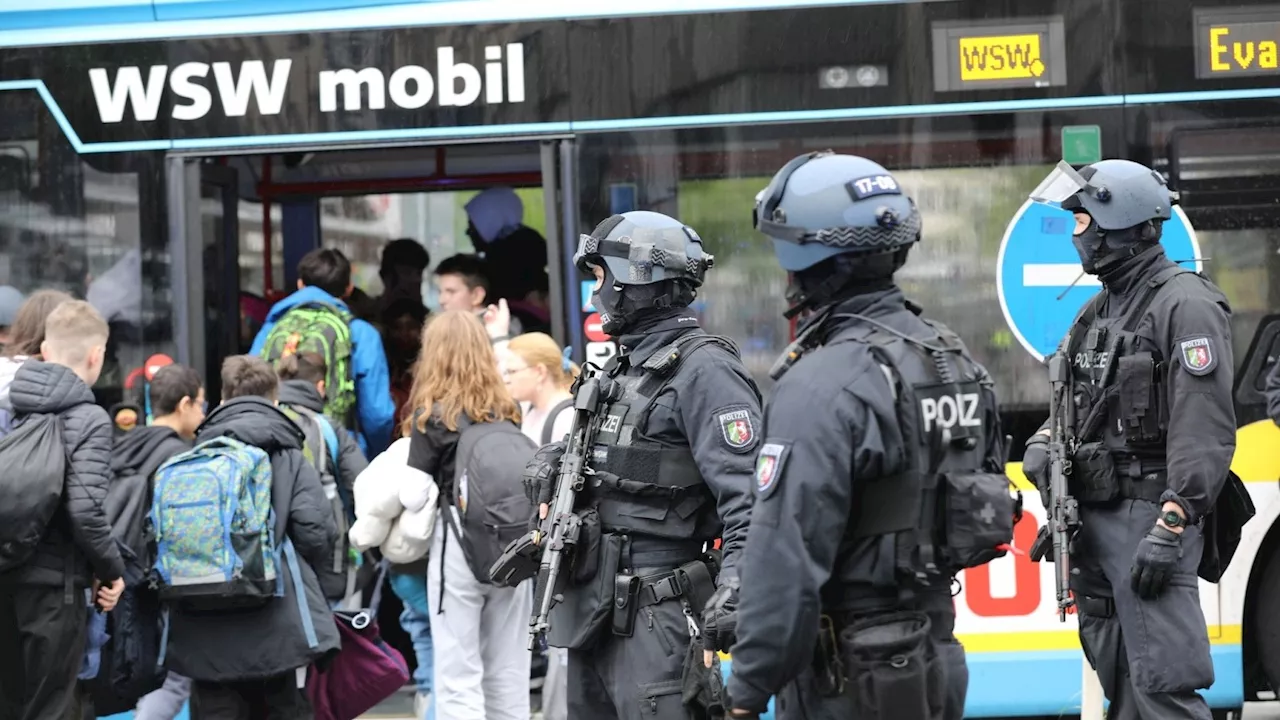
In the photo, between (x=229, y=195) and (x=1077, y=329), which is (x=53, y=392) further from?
(x=1077, y=329)

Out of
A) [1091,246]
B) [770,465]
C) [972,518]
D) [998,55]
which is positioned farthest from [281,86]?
[972,518]

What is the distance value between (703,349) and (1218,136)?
3181mm

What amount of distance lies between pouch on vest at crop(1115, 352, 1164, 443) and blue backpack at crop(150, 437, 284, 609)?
2.94 metres

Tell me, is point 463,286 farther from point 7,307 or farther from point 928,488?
point 928,488

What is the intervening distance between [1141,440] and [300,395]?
3319 mm

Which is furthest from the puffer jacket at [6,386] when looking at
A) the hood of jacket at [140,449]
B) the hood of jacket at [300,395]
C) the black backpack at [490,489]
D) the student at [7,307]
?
the black backpack at [490,489]

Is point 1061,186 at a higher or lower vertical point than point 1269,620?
higher

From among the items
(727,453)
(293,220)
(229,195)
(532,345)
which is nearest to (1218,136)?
(532,345)

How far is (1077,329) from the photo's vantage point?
5.24 metres

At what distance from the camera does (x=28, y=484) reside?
5598mm

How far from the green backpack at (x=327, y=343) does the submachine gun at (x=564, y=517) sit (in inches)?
115

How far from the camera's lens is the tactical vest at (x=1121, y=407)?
4.91 meters

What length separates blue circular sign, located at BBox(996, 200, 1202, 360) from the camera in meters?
6.48

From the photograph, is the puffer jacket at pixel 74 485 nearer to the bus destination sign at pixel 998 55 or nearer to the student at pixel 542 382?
the student at pixel 542 382
